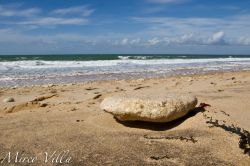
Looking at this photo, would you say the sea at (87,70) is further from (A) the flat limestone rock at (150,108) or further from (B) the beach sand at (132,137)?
(A) the flat limestone rock at (150,108)

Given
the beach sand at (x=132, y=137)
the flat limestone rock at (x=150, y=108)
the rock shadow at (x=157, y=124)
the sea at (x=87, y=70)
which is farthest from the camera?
the sea at (x=87, y=70)

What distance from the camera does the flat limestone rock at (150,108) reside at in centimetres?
420

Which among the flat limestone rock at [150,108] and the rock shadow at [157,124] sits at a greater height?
the flat limestone rock at [150,108]

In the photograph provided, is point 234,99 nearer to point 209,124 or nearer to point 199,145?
point 209,124

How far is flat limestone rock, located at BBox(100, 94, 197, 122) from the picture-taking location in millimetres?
4199


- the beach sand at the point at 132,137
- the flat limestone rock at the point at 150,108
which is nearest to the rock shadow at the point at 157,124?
the beach sand at the point at 132,137

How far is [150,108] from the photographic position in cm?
420

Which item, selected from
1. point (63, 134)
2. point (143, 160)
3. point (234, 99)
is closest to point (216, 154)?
point (143, 160)

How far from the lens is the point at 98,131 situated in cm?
431

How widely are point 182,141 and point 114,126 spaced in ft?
3.51

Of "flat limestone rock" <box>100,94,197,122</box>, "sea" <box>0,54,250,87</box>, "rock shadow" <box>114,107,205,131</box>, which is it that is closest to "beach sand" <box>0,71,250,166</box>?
"rock shadow" <box>114,107,205,131</box>

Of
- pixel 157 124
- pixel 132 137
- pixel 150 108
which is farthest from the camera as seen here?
pixel 157 124

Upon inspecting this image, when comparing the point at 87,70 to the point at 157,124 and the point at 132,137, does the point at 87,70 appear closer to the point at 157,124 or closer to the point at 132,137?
the point at 157,124

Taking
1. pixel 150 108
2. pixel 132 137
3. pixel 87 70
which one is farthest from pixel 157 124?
pixel 87 70
